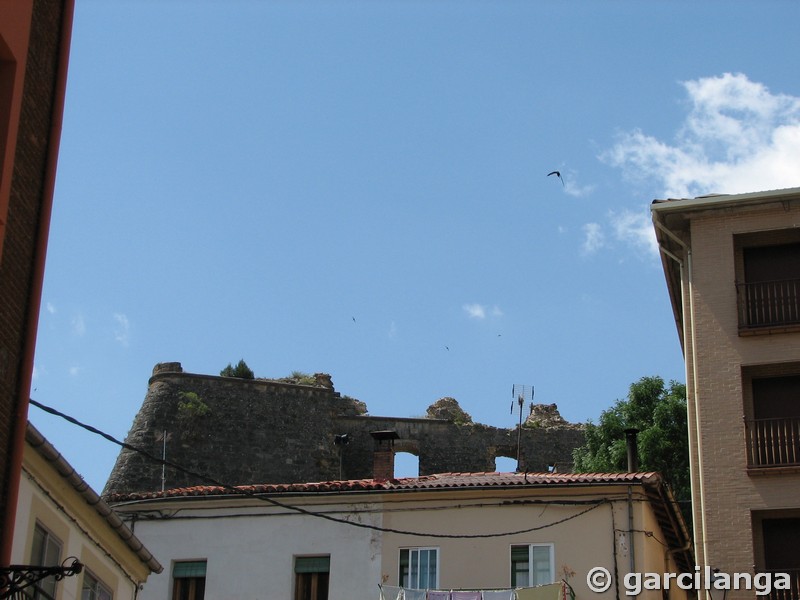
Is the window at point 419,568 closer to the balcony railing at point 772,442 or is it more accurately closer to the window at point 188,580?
the window at point 188,580

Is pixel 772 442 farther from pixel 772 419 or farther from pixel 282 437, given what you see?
→ pixel 282 437

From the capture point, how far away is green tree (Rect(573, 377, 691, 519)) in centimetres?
3906

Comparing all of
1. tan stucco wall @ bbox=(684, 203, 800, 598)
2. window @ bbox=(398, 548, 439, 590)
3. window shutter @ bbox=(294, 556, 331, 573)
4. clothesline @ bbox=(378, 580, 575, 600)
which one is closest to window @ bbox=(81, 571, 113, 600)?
clothesline @ bbox=(378, 580, 575, 600)

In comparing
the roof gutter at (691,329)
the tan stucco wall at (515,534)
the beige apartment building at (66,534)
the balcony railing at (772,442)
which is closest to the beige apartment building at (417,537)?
the tan stucco wall at (515,534)

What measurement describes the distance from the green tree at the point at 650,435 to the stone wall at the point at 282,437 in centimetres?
667

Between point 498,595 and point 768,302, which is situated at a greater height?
point 768,302

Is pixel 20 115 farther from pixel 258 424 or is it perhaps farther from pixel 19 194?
pixel 258 424

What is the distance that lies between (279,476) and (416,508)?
21407mm

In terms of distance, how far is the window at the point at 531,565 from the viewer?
23.9 metres

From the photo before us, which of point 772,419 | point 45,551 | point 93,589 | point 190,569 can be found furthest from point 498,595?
point 45,551

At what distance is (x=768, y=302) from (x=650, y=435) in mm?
16291

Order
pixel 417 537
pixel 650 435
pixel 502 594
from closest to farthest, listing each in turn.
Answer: pixel 502 594
pixel 417 537
pixel 650 435

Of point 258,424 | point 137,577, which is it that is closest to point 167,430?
A: point 258,424

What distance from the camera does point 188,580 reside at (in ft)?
84.9
